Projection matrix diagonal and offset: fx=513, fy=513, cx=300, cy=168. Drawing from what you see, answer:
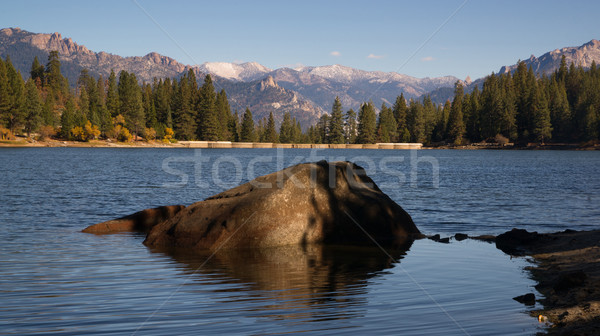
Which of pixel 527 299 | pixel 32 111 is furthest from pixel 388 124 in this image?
pixel 527 299

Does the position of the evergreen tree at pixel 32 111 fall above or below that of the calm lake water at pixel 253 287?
above

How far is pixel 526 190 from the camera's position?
1416 inches

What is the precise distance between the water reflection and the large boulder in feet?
1.43

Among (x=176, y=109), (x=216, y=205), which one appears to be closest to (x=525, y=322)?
(x=216, y=205)

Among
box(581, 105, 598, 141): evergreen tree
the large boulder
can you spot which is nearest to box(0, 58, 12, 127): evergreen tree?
the large boulder

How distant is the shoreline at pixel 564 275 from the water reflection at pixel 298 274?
119 inches

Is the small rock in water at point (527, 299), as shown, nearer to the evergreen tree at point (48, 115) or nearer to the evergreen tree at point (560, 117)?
the evergreen tree at point (48, 115)

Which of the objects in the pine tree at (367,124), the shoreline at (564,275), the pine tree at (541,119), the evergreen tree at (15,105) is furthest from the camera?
the pine tree at (367,124)

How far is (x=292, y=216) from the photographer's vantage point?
14688 mm

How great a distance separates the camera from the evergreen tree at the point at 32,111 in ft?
416

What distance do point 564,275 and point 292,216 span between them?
725 centimetres

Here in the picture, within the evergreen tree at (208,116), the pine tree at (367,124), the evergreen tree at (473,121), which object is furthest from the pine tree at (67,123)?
the evergreen tree at (473,121)

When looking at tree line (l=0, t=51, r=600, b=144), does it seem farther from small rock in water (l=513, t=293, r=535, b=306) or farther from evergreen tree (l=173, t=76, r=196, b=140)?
small rock in water (l=513, t=293, r=535, b=306)

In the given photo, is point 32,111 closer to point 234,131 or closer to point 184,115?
point 184,115
